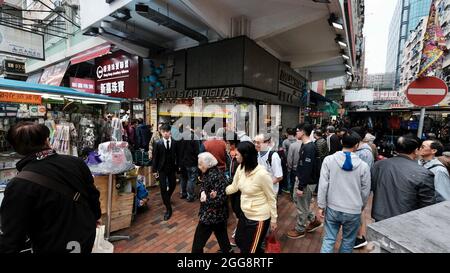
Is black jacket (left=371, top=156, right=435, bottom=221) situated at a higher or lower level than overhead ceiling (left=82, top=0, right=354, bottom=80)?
lower

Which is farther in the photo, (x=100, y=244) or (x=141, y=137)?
(x=141, y=137)

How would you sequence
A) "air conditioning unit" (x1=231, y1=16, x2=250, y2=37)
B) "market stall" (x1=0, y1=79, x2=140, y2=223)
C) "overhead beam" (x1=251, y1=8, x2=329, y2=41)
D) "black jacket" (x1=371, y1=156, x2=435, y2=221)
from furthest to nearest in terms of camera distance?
"air conditioning unit" (x1=231, y1=16, x2=250, y2=37), "overhead beam" (x1=251, y1=8, x2=329, y2=41), "market stall" (x1=0, y1=79, x2=140, y2=223), "black jacket" (x1=371, y1=156, x2=435, y2=221)

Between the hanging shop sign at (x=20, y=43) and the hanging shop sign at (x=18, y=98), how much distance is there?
6.59 m

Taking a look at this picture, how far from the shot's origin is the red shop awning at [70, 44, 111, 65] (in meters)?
9.71

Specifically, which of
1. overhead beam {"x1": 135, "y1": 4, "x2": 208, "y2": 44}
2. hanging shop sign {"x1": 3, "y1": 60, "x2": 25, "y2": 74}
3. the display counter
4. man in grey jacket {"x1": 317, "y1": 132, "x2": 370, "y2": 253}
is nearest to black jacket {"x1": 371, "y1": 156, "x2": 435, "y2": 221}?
man in grey jacket {"x1": 317, "y1": 132, "x2": 370, "y2": 253}

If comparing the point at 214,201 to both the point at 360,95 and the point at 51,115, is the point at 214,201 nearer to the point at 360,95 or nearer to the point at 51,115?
the point at 51,115

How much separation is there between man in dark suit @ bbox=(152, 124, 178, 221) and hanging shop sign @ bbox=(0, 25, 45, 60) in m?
8.30

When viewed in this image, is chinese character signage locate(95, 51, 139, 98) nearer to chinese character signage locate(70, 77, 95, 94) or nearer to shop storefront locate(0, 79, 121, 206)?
chinese character signage locate(70, 77, 95, 94)

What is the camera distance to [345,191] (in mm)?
2352

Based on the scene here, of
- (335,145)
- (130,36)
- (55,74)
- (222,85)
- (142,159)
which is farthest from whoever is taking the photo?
(55,74)

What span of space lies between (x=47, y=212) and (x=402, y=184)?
3283 millimetres

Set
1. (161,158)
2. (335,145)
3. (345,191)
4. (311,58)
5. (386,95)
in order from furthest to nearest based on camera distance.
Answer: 1. (386,95)
2. (311,58)
3. (335,145)
4. (161,158)
5. (345,191)

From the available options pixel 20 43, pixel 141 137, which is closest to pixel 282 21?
pixel 141 137

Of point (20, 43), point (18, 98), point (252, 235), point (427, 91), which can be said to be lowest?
→ point (252, 235)
